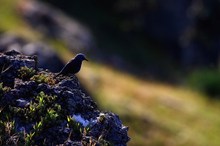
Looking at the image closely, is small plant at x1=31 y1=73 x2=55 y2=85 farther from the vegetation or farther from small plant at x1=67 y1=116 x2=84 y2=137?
the vegetation

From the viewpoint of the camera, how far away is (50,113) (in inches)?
440

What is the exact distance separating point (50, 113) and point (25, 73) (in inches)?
52.6

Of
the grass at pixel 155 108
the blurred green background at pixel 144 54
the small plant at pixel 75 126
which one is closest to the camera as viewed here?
the small plant at pixel 75 126

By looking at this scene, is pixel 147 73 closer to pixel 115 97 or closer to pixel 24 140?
pixel 115 97

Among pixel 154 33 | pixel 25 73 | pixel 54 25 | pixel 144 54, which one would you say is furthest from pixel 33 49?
pixel 154 33

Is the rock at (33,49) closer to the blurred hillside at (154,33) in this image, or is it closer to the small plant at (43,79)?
the blurred hillside at (154,33)

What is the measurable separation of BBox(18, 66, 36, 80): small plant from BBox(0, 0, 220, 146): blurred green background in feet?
61.4

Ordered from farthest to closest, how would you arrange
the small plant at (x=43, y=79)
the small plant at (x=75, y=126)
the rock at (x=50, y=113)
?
the small plant at (x=43, y=79) → the small plant at (x=75, y=126) → the rock at (x=50, y=113)

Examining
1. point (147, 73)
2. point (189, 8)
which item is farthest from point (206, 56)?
point (147, 73)

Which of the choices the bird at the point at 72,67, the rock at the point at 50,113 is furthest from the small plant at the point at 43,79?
the bird at the point at 72,67

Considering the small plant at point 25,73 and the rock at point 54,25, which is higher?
A: the rock at point 54,25

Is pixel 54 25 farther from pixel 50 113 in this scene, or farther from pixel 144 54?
pixel 50 113

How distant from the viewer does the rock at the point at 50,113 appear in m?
10.9

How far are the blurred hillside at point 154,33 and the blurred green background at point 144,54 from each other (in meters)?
0.08
